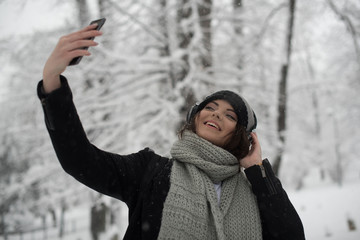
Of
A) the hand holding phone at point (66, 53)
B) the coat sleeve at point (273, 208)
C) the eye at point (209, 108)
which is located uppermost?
the hand holding phone at point (66, 53)

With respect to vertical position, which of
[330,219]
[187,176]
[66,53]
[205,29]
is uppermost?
[205,29]

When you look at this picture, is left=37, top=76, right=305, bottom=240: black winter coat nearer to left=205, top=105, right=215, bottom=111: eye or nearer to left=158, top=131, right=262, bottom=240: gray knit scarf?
left=158, top=131, right=262, bottom=240: gray knit scarf

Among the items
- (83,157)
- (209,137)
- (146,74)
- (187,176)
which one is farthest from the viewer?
(146,74)

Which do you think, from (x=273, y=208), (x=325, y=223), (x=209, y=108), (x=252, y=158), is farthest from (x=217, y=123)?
(x=325, y=223)

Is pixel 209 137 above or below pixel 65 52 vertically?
below

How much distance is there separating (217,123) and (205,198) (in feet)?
1.63

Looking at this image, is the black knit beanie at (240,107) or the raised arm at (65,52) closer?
the raised arm at (65,52)

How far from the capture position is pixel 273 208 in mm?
1538

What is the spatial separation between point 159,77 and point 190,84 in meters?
0.68

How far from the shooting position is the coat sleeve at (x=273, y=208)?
149 cm

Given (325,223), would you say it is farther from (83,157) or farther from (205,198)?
(83,157)

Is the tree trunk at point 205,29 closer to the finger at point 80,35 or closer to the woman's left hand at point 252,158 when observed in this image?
the woman's left hand at point 252,158

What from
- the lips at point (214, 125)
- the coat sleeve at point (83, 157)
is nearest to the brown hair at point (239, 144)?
the lips at point (214, 125)

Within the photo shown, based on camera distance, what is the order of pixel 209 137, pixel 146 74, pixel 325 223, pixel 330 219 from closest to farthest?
pixel 209 137
pixel 146 74
pixel 325 223
pixel 330 219
